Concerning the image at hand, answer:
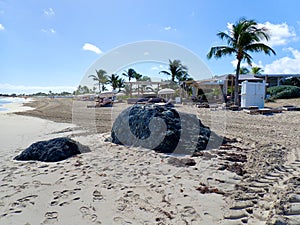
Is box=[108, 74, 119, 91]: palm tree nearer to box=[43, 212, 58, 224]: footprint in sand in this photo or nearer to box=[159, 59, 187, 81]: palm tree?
box=[159, 59, 187, 81]: palm tree

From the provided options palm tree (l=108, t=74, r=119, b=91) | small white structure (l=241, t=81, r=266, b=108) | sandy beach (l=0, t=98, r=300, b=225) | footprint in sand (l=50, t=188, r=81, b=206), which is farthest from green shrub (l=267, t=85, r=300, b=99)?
palm tree (l=108, t=74, r=119, b=91)

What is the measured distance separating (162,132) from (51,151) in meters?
2.63

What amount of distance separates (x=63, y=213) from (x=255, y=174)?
9.66 ft

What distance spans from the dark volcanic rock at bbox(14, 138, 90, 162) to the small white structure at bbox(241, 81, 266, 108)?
12.6 metres

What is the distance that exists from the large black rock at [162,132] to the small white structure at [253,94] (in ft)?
31.8

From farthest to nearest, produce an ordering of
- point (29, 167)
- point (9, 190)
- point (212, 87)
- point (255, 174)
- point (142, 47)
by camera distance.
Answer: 1. point (212, 87)
2. point (142, 47)
3. point (29, 167)
4. point (255, 174)
5. point (9, 190)

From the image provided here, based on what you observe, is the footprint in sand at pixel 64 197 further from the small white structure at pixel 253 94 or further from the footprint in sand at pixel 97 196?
the small white structure at pixel 253 94

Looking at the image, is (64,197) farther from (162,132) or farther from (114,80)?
(114,80)

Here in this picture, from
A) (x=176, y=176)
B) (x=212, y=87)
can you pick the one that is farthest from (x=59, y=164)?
(x=212, y=87)

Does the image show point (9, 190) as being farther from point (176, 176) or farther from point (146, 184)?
point (176, 176)

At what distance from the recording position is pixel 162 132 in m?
5.36

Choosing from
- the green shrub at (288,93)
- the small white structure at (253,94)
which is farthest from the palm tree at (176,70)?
the small white structure at (253,94)

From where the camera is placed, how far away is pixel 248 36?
52.1 ft

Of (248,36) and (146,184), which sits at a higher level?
(248,36)
